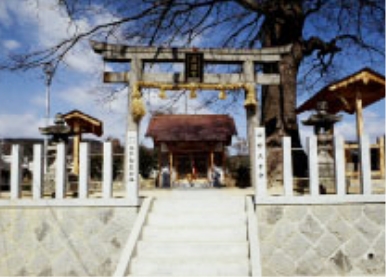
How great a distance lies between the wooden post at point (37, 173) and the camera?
7523 mm

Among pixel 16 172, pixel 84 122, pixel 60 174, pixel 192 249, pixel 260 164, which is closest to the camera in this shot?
pixel 192 249

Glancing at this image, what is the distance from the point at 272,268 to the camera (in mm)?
6852

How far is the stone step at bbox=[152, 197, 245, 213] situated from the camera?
7895mm

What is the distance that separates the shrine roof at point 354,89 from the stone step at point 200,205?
4.33 meters

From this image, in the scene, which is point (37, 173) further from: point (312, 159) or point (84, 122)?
point (84, 122)

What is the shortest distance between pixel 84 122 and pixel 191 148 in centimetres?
473

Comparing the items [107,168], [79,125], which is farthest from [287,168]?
[79,125]

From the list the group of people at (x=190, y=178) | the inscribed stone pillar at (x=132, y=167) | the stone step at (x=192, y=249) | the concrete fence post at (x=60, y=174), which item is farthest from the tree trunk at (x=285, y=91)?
the concrete fence post at (x=60, y=174)

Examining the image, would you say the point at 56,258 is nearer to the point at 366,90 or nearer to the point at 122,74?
the point at 122,74

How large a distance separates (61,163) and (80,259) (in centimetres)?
176

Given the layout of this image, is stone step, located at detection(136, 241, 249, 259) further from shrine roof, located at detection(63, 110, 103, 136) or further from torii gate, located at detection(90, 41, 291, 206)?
shrine roof, located at detection(63, 110, 103, 136)

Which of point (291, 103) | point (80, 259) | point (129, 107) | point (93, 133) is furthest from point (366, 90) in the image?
point (93, 133)

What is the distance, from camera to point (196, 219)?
296 inches

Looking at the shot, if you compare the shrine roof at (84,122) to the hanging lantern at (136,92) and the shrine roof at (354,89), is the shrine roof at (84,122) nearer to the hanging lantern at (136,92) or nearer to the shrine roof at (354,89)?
the hanging lantern at (136,92)
